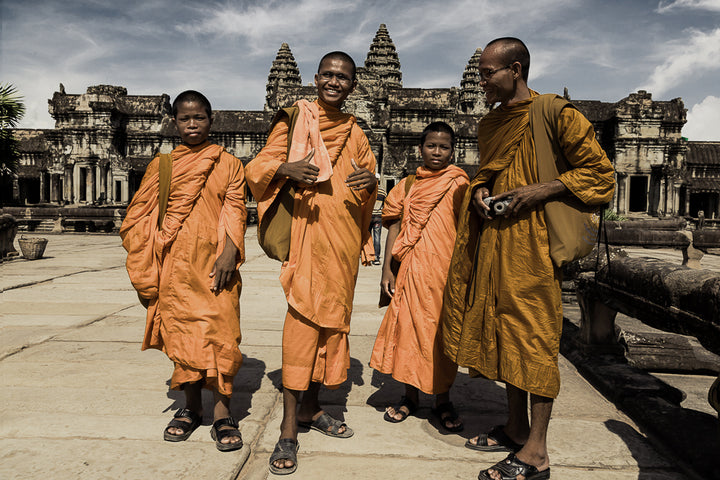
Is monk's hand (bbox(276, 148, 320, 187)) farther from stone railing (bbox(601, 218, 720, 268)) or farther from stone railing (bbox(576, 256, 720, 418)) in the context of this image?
stone railing (bbox(601, 218, 720, 268))

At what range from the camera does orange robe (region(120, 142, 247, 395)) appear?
2.19 m

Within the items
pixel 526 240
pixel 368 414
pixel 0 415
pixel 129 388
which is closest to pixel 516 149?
pixel 526 240

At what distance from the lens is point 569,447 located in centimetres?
214

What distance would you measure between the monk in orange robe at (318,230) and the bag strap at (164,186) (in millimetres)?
432

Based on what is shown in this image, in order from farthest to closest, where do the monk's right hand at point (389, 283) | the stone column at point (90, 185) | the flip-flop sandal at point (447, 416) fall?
the stone column at point (90, 185) → the monk's right hand at point (389, 283) → the flip-flop sandal at point (447, 416)

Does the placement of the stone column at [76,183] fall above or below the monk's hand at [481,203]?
above

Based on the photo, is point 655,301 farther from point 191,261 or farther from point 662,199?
point 662,199

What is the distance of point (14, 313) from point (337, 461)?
4.15 m

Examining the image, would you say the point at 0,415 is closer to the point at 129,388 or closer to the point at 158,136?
the point at 129,388

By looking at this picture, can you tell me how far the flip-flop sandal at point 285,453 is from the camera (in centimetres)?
188

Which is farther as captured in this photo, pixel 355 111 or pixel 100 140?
pixel 100 140

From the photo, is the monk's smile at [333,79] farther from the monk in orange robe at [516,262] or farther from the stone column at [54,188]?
the stone column at [54,188]

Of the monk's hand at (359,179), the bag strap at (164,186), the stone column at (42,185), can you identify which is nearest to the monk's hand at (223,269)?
the bag strap at (164,186)

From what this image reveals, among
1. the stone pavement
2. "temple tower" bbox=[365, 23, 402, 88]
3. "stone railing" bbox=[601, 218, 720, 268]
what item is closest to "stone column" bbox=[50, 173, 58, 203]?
"temple tower" bbox=[365, 23, 402, 88]
